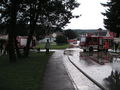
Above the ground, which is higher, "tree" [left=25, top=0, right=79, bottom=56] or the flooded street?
"tree" [left=25, top=0, right=79, bottom=56]

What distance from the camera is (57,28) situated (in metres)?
37.8

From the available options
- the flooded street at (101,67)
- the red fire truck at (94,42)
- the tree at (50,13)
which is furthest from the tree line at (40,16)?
the red fire truck at (94,42)

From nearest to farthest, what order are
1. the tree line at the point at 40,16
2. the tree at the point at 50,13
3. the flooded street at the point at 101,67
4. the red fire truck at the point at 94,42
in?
the flooded street at the point at 101,67, the tree line at the point at 40,16, the tree at the point at 50,13, the red fire truck at the point at 94,42

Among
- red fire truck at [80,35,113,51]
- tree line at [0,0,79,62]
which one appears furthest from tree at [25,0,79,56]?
red fire truck at [80,35,113,51]

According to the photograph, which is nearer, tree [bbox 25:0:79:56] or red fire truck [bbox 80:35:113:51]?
tree [bbox 25:0:79:56]

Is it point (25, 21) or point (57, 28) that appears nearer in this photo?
point (25, 21)

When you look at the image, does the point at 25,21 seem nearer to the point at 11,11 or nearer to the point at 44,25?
the point at 44,25

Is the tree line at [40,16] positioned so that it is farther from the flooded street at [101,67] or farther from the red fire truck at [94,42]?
the red fire truck at [94,42]

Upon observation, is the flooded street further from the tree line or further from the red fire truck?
the red fire truck

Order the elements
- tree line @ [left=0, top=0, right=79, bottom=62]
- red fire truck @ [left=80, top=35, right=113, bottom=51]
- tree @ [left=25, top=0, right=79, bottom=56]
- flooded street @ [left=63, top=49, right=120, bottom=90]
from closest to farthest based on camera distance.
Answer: flooded street @ [left=63, top=49, right=120, bottom=90] → tree line @ [left=0, top=0, right=79, bottom=62] → tree @ [left=25, top=0, right=79, bottom=56] → red fire truck @ [left=80, top=35, right=113, bottom=51]

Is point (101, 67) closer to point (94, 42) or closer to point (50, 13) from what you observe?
point (50, 13)

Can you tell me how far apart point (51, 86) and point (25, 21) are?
21638 mm

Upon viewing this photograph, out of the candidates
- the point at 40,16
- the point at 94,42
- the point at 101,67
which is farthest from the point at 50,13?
the point at 94,42

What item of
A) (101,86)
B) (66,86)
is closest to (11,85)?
(66,86)
